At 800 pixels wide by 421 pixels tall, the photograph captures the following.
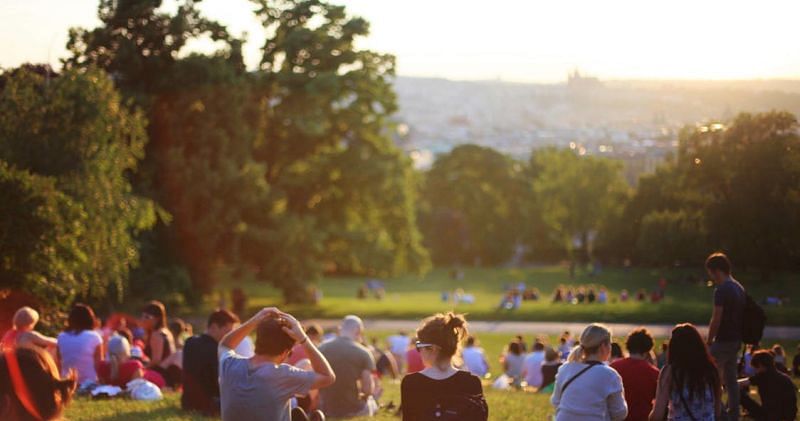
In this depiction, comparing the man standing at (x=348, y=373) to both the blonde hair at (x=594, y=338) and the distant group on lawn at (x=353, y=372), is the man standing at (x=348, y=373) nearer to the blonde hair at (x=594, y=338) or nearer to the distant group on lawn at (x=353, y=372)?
the distant group on lawn at (x=353, y=372)

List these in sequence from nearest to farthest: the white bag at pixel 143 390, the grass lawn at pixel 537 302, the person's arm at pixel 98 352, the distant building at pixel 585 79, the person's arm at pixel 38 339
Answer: the person's arm at pixel 38 339
the person's arm at pixel 98 352
the white bag at pixel 143 390
the grass lawn at pixel 537 302
the distant building at pixel 585 79

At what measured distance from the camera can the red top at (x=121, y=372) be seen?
14680 millimetres

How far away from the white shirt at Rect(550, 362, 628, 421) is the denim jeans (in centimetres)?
410

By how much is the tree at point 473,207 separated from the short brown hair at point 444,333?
79.1 m

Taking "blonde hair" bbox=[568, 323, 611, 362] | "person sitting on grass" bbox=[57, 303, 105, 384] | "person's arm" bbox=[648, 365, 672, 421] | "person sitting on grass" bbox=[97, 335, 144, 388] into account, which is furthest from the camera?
"person sitting on grass" bbox=[97, 335, 144, 388]

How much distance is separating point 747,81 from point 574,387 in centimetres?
1635

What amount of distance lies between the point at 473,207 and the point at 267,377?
3144 inches

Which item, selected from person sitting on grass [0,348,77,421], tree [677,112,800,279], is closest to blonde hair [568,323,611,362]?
person sitting on grass [0,348,77,421]

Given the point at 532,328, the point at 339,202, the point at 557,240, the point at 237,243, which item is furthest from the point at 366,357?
the point at 557,240

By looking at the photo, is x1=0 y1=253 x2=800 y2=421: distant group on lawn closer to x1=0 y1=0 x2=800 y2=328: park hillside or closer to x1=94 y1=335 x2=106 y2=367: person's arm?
x1=94 y1=335 x2=106 y2=367: person's arm

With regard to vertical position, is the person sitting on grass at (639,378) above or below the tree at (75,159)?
below

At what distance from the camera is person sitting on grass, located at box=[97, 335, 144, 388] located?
14.7 m

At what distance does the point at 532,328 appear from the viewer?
37312mm

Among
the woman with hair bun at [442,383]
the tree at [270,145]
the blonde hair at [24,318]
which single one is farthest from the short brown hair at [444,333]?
the tree at [270,145]
